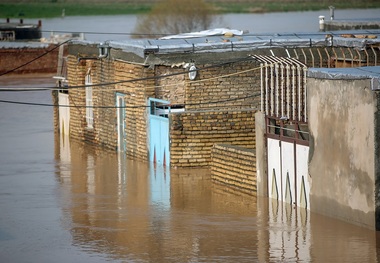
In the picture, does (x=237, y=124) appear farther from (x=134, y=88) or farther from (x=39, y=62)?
(x=39, y=62)

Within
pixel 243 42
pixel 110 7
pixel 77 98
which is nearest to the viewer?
pixel 243 42

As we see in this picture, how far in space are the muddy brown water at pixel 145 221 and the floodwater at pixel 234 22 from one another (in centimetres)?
6359

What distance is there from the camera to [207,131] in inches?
1091

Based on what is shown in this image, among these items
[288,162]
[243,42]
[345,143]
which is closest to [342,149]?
[345,143]

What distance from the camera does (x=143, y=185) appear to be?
2588 cm

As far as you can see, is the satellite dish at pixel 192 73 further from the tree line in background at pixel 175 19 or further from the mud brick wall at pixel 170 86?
the tree line in background at pixel 175 19

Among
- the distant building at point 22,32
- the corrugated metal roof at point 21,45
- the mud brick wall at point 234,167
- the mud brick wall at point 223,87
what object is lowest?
the mud brick wall at point 234,167

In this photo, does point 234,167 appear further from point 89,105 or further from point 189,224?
point 89,105

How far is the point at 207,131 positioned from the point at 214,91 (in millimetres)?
1050

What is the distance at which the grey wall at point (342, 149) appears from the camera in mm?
20094

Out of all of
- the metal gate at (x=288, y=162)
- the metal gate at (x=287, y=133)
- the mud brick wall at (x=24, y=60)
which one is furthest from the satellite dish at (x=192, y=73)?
the mud brick wall at (x=24, y=60)

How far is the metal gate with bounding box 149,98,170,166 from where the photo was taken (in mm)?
28266

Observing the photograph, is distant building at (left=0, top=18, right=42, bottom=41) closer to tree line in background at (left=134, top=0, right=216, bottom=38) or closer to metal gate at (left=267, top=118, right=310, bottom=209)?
tree line in background at (left=134, top=0, right=216, bottom=38)

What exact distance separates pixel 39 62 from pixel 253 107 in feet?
109
